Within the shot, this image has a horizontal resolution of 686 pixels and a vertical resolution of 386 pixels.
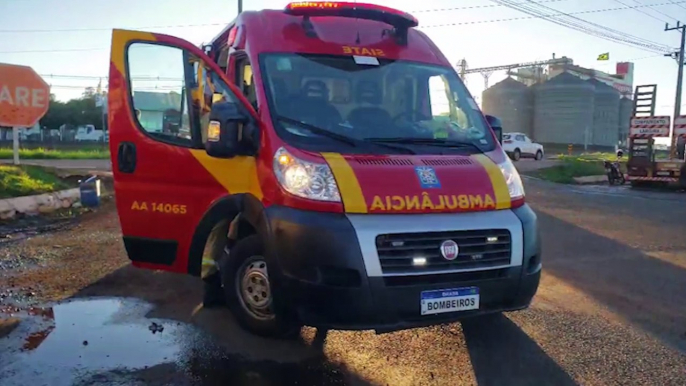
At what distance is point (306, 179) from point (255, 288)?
978 millimetres

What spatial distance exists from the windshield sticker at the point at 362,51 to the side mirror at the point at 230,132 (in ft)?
3.72

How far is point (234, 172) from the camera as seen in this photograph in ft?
15.8

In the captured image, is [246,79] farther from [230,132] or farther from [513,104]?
[513,104]

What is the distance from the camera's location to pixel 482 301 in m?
4.29

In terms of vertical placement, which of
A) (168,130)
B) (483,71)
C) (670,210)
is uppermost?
(483,71)

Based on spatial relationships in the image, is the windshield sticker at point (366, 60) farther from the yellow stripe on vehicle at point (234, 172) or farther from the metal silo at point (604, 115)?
the metal silo at point (604, 115)

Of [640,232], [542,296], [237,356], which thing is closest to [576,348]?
[542,296]

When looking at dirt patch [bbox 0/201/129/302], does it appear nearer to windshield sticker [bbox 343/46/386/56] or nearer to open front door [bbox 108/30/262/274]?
open front door [bbox 108/30/262/274]

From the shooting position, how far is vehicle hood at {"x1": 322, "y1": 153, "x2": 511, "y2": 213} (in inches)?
163

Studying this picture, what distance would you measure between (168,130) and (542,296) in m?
3.93

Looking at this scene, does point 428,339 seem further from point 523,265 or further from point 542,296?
point 542,296

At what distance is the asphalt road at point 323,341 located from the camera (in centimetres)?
425

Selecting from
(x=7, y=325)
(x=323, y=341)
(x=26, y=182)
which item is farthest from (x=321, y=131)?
(x=26, y=182)

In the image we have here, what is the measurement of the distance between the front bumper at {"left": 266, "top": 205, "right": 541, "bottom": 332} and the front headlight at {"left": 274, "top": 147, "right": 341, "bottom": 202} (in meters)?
0.12
